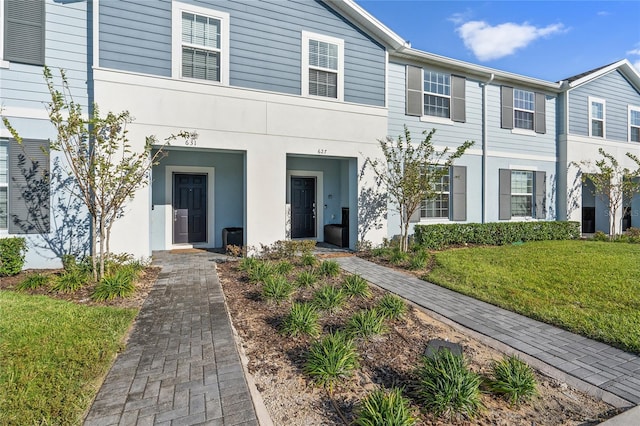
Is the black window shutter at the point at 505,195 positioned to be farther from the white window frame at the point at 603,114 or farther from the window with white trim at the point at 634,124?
the window with white trim at the point at 634,124

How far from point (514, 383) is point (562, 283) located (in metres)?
4.21

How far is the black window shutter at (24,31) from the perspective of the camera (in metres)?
6.39

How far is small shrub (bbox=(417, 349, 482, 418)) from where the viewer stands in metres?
2.43

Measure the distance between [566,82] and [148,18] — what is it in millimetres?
14029

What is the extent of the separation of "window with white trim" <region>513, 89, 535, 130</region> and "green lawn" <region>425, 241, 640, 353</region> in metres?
5.20

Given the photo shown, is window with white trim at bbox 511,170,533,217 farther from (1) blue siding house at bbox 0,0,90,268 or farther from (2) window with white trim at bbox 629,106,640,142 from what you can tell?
(1) blue siding house at bbox 0,0,90,268

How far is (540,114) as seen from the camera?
12273mm

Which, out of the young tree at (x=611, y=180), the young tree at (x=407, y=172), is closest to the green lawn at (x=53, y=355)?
the young tree at (x=407, y=172)

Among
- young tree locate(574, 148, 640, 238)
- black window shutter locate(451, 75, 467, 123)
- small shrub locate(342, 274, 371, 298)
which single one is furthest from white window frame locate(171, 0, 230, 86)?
young tree locate(574, 148, 640, 238)

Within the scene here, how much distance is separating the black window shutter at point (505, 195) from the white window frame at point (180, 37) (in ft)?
31.8

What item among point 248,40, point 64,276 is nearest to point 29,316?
point 64,276

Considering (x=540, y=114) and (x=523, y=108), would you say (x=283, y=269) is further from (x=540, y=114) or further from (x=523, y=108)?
(x=540, y=114)

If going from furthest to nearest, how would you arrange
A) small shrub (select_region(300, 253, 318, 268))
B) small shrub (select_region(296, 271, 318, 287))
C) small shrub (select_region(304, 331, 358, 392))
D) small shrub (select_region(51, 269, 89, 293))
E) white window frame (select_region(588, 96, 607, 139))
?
white window frame (select_region(588, 96, 607, 139)) < small shrub (select_region(300, 253, 318, 268)) < small shrub (select_region(296, 271, 318, 287)) < small shrub (select_region(51, 269, 89, 293)) < small shrub (select_region(304, 331, 358, 392))

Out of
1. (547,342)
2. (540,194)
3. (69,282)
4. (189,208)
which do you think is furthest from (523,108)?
(69,282)
